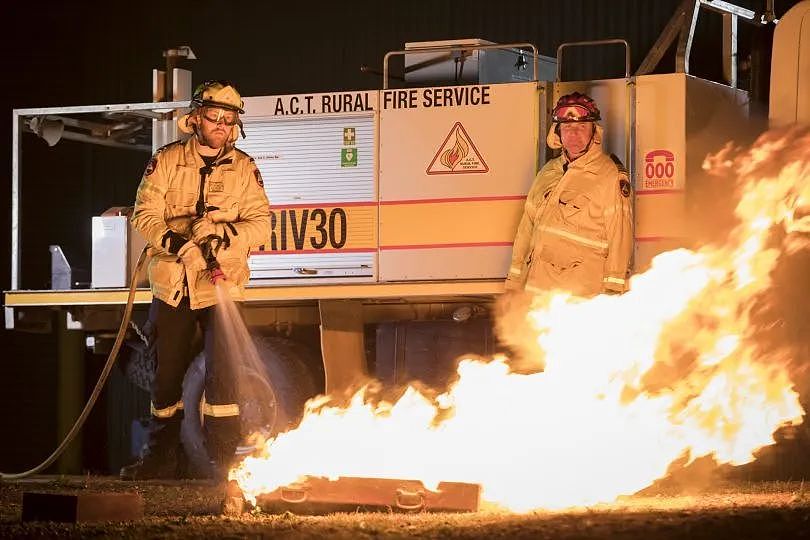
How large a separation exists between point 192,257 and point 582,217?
306 centimetres

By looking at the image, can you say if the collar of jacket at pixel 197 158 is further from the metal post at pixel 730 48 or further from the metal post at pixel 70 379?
the metal post at pixel 70 379

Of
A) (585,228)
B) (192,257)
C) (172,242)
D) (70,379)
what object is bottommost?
(70,379)

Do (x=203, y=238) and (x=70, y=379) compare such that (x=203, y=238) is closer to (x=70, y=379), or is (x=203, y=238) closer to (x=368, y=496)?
(x=368, y=496)

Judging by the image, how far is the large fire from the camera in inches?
410

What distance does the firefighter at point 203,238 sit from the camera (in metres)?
10.3

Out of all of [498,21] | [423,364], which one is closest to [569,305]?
[423,364]

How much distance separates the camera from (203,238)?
1057cm

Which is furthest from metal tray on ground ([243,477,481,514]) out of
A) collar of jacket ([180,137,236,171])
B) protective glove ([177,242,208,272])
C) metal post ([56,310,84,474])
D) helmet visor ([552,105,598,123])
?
metal post ([56,310,84,474])

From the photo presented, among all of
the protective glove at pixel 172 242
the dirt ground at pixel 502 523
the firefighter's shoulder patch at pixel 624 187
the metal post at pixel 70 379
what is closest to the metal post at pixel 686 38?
the firefighter's shoulder patch at pixel 624 187

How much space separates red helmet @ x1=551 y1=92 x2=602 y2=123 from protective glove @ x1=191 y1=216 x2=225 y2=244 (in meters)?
2.78

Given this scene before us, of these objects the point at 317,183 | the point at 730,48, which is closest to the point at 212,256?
the point at 317,183

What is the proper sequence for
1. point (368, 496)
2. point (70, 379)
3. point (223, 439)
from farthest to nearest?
point (70, 379)
point (223, 439)
point (368, 496)

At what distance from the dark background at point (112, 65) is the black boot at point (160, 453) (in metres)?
4.92

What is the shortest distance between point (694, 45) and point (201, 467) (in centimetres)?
606
